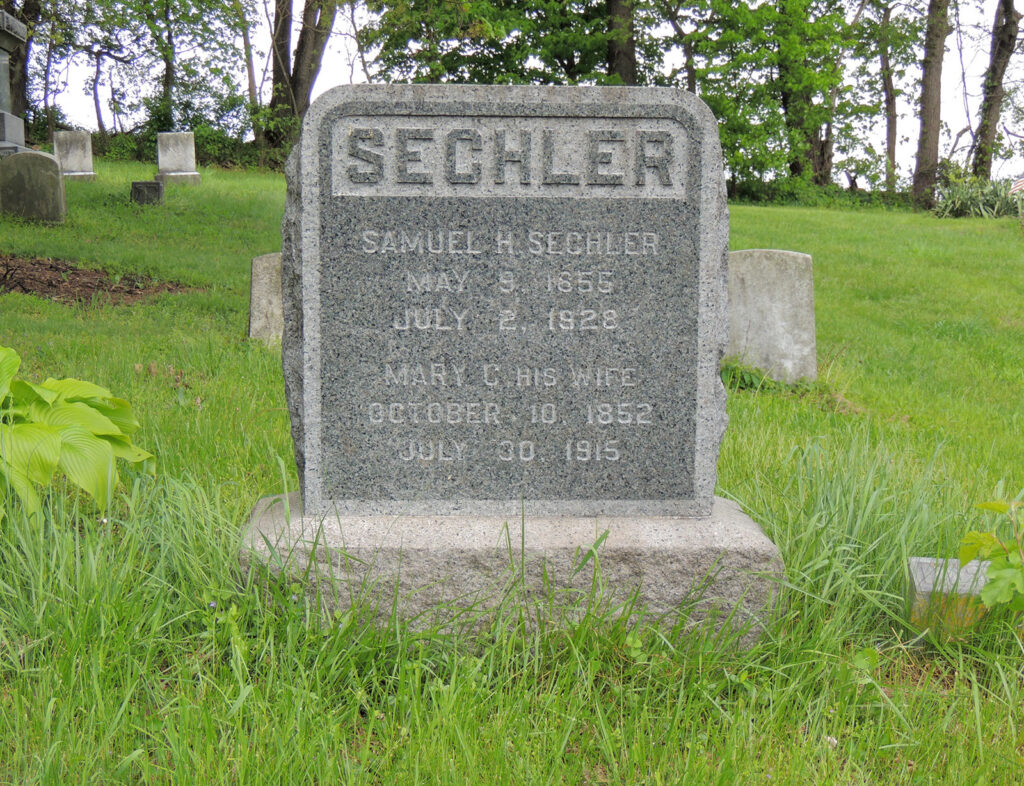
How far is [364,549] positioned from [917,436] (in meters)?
3.48

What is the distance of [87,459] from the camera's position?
2.80 meters

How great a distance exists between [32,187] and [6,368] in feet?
32.5

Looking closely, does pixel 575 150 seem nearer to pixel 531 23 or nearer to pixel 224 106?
pixel 531 23

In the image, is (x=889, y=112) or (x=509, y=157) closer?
(x=509, y=157)

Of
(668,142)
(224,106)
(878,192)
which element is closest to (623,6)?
(878,192)

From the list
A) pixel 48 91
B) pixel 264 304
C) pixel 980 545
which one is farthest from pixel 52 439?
pixel 48 91

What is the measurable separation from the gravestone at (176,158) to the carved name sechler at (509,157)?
1599cm

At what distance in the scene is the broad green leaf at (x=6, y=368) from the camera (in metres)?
2.79

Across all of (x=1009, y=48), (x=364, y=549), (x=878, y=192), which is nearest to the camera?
(x=364, y=549)

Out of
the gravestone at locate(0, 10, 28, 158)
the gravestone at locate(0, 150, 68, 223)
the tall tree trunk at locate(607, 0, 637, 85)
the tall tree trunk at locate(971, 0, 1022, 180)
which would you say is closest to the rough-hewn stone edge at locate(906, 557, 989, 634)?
the gravestone at locate(0, 150, 68, 223)

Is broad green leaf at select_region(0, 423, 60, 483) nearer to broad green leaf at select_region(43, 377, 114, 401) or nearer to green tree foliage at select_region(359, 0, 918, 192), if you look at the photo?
broad green leaf at select_region(43, 377, 114, 401)

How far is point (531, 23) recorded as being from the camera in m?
22.2

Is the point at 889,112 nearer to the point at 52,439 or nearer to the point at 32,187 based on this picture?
the point at 32,187

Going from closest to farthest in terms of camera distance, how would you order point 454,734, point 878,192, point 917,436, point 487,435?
1. point 454,734
2. point 487,435
3. point 917,436
4. point 878,192
